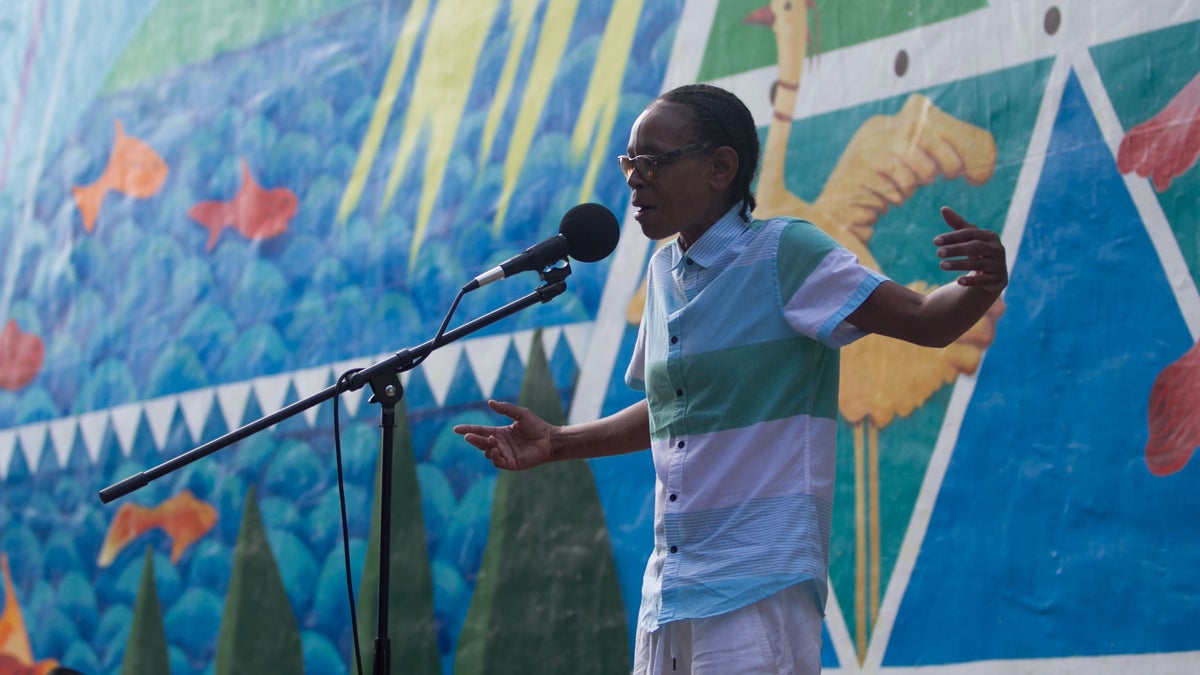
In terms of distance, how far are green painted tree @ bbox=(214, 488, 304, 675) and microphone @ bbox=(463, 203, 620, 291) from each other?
288cm

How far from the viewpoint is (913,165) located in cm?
348

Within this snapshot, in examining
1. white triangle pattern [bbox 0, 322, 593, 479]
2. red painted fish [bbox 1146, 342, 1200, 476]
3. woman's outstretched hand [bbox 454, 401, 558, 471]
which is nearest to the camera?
woman's outstretched hand [bbox 454, 401, 558, 471]

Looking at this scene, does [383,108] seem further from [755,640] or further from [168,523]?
[755,640]

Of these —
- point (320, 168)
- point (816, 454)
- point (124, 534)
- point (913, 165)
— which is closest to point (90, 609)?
point (124, 534)

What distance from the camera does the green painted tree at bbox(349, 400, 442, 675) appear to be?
15.1 ft

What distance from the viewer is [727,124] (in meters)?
2.41

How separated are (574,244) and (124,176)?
168 inches

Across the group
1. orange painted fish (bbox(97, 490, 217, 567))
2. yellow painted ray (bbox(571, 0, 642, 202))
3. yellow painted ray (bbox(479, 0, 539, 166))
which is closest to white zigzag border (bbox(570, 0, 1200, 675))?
yellow painted ray (bbox(571, 0, 642, 202))

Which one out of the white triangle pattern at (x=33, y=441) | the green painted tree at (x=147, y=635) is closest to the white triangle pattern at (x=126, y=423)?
the green painted tree at (x=147, y=635)

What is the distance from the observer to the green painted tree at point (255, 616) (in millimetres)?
5121

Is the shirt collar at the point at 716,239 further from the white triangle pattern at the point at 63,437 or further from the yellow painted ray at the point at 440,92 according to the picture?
the white triangle pattern at the point at 63,437

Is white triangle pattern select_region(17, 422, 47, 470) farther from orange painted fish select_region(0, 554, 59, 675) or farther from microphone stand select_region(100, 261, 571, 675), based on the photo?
microphone stand select_region(100, 261, 571, 675)

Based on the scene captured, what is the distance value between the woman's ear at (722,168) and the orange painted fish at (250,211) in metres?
3.36

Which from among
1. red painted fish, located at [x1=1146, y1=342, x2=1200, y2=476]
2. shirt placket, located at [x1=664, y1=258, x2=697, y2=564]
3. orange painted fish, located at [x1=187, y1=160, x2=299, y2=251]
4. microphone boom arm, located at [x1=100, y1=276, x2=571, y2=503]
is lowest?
red painted fish, located at [x1=1146, y1=342, x2=1200, y2=476]
